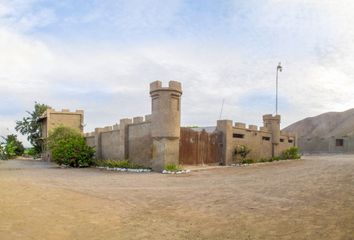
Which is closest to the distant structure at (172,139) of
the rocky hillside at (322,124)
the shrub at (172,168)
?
the shrub at (172,168)

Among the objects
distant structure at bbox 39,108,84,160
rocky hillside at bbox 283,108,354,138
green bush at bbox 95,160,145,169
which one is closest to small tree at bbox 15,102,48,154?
distant structure at bbox 39,108,84,160

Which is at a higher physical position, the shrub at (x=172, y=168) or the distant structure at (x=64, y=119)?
the distant structure at (x=64, y=119)

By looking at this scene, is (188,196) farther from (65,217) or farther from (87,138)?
(87,138)

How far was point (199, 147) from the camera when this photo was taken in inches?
835

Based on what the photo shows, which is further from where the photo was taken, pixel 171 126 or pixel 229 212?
pixel 171 126

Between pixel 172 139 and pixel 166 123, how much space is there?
94cm

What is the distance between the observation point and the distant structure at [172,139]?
18688 millimetres

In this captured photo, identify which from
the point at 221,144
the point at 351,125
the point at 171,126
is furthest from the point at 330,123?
the point at 171,126

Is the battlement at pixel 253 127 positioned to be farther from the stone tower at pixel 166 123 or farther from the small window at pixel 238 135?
the stone tower at pixel 166 123

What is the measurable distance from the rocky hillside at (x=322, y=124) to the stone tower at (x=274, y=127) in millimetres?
41806

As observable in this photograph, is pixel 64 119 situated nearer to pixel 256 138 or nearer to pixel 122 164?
pixel 122 164

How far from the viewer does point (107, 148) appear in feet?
84.4

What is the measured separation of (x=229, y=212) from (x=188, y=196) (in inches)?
93.4

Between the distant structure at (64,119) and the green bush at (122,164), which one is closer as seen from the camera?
the green bush at (122,164)
